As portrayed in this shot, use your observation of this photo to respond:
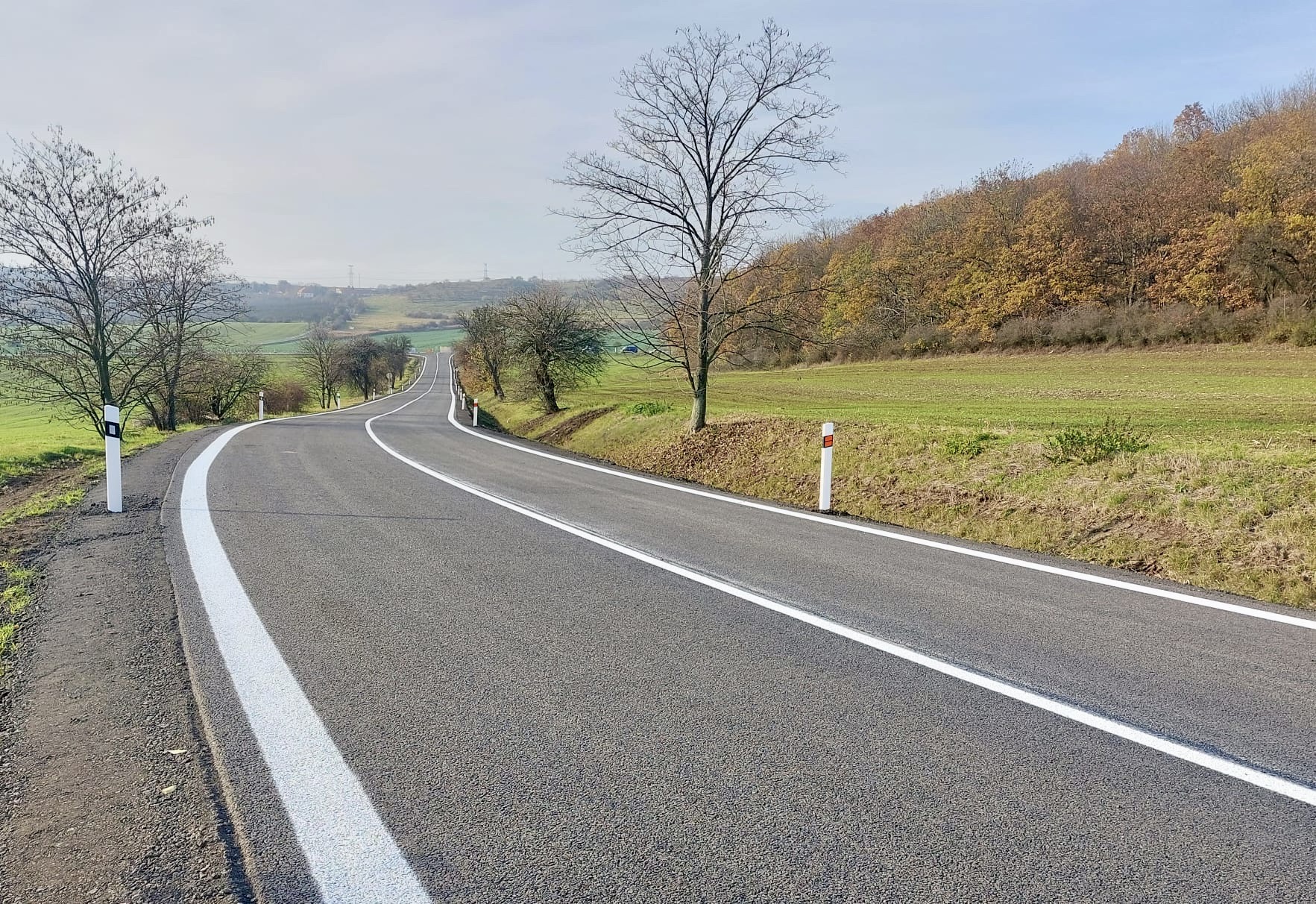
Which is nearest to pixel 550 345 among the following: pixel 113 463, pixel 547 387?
pixel 547 387

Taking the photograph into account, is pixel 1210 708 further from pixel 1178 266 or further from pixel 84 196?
pixel 1178 266

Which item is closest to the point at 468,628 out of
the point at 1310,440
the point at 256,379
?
the point at 1310,440

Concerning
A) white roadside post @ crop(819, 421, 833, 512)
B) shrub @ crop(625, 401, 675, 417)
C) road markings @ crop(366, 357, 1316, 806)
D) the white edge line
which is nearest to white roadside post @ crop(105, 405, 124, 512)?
road markings @ crop(366, 357, 1316, 806)

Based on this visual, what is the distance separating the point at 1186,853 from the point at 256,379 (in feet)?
149

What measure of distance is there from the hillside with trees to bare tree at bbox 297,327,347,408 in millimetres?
38804

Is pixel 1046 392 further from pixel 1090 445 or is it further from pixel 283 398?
pixel 283 398

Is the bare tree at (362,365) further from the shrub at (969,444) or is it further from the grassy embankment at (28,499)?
the shrub at (969,444)

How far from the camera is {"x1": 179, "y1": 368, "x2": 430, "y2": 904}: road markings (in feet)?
7.36

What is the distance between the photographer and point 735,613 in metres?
4.77

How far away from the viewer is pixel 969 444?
10297mm

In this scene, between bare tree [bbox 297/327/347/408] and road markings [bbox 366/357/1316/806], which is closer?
road markings [bbox 366/357/1316/806]

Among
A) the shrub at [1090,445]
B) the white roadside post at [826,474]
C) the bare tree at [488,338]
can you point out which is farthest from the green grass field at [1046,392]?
the bare tree at [488,338]

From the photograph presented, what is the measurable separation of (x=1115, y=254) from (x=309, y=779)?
57.3 m

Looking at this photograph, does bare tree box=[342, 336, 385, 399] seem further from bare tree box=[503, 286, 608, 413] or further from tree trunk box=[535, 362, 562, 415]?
tree trunk box=[535, 362, 562, 415]
